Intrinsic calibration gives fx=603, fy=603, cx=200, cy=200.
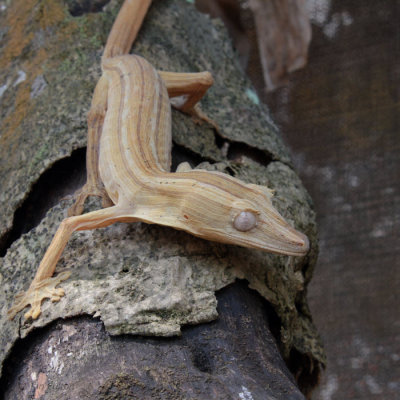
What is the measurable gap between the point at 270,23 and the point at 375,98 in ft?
3.36

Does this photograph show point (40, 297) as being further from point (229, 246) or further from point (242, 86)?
point (242, 86)

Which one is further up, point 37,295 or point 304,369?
point 37,295

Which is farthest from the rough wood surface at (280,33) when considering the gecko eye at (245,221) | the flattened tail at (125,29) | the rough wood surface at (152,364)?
the rough wood surface at (152,364)

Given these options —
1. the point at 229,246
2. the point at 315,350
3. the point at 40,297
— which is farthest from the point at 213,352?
the point at 315,350

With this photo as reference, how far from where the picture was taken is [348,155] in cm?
403

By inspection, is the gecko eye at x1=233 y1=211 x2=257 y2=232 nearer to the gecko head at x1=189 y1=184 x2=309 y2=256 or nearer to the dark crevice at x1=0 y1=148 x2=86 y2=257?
the gecko head at x1=189 y1=184 x2=309 y2=256

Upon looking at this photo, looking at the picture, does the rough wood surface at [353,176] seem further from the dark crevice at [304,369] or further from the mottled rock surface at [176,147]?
the dark crevice at [304,369]

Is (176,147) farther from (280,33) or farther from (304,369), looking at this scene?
(280,33)

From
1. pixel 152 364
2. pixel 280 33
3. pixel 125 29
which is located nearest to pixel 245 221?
pixel 152 364

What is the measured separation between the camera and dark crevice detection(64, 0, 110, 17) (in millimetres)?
2594

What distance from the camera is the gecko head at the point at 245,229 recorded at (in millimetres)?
1661

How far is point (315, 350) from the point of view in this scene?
6.64 ft

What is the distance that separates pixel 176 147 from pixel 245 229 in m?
0.58

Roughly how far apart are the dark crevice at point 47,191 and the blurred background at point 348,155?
1.68 m
